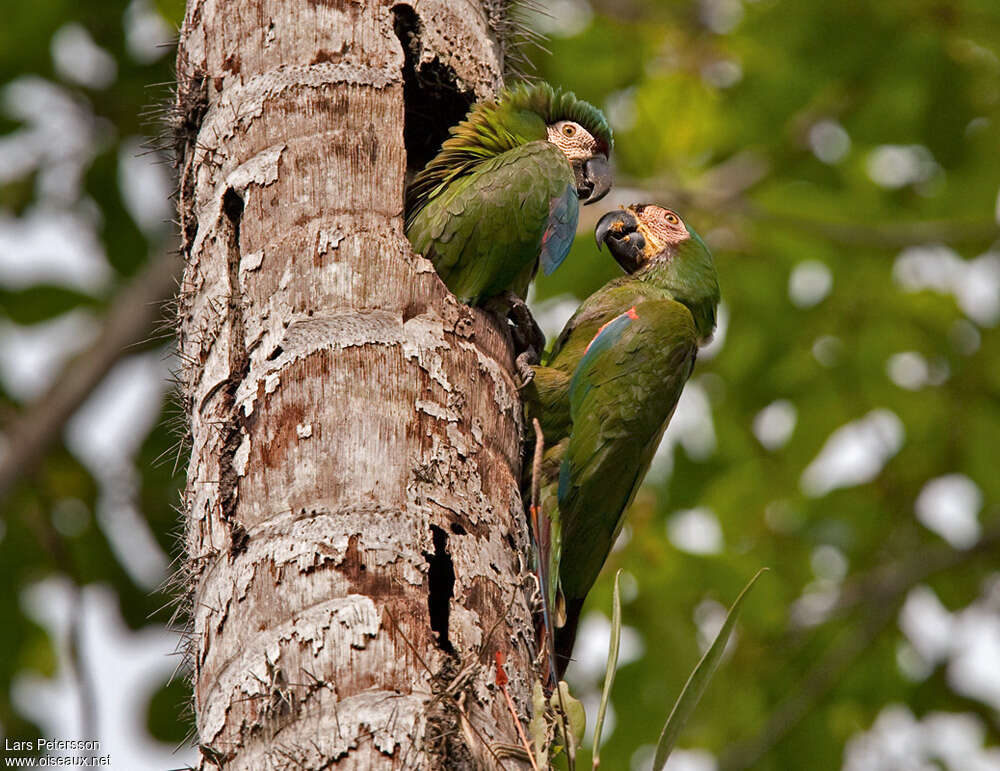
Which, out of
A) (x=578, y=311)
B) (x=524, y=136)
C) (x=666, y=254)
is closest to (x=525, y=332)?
(x=578, y=311)

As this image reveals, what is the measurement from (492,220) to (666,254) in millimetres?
1230

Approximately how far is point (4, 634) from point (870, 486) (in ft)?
14.5

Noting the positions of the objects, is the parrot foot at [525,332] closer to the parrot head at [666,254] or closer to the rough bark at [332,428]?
the rough bark at [332,428]

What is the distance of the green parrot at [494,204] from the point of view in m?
2.88

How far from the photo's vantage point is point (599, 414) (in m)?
3.38

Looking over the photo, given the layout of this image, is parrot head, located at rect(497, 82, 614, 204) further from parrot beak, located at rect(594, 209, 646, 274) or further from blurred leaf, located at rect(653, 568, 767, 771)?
blurred leaf, located at rect(653, 568, 767, 771)

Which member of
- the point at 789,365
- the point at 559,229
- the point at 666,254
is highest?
the point at 559,229

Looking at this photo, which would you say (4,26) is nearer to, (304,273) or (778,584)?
(304,273)

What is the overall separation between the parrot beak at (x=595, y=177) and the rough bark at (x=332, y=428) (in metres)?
1.04

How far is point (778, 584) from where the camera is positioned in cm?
574

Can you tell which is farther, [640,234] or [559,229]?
[640,234]

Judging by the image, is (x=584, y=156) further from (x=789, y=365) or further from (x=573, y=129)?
(x=789, y=365)

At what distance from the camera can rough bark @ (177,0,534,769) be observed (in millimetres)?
1940

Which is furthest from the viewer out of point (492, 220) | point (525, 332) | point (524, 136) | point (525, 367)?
point (524, 136)
